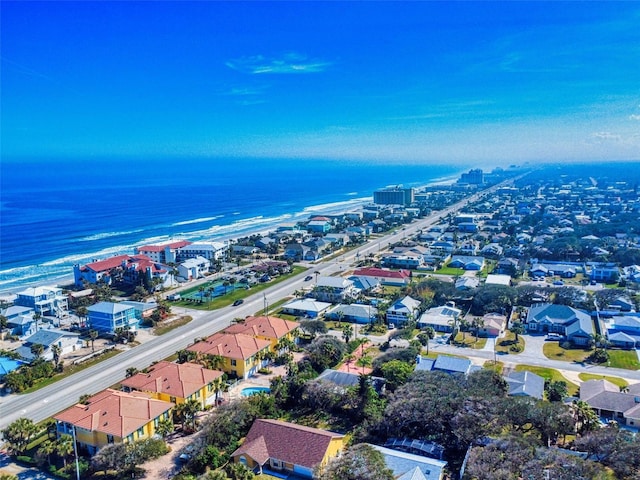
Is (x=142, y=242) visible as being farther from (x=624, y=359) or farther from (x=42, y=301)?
(x=624, y=359)

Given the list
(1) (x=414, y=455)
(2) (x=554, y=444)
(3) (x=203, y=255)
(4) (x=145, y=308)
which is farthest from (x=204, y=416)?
(3) (x=203, y=255)

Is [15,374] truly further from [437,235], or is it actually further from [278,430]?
[437,235]

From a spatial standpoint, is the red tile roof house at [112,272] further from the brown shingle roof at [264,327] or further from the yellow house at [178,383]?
the yellow house at [178,383]

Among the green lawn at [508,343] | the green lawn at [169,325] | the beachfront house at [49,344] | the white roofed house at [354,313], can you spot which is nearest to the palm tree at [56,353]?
the beachfront house at [49,344]

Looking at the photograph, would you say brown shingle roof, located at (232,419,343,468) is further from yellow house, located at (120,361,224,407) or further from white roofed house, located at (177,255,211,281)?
white roofed house, located at (177,255,211,281)

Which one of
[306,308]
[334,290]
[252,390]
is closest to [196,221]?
[334,290]

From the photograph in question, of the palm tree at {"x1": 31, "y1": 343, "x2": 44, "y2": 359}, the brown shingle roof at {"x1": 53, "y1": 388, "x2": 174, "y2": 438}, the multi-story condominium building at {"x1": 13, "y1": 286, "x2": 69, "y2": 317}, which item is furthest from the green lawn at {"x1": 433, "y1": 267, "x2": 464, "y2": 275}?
the palm tree at {"x1": 31, "y1": 343, "x2": 44, "y2": 359}
